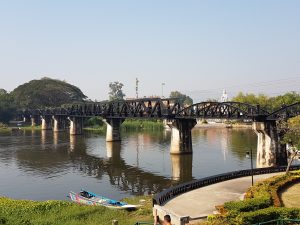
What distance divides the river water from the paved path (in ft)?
46.7

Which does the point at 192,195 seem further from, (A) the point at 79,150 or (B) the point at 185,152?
(A) the point at 79,150

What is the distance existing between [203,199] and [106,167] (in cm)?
4546

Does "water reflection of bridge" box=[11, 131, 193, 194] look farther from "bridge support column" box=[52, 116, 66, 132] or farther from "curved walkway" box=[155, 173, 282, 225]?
"bridge support column" box=[52, 116, 66, 132]

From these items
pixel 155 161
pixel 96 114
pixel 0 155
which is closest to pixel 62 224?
pixel 155 161

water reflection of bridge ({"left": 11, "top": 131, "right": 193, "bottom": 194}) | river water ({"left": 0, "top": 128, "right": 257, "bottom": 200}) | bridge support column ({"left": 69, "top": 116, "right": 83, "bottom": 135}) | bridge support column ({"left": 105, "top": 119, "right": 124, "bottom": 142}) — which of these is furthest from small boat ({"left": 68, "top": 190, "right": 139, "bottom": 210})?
bridge support column ({"left": 69, "top": 116, "right": 83, "bottom": 135})

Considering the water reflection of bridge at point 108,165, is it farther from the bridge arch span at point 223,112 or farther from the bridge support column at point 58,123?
the bridge support column at point 58,123

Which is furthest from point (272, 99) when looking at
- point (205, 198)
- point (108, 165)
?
point (205, 198)

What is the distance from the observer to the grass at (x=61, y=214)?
33.2 metres

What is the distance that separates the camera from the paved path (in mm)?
32188

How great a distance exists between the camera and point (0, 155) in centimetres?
9838

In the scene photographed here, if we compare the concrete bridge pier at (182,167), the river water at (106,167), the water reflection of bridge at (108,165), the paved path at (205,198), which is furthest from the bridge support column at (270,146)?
the paved path at (205,198)

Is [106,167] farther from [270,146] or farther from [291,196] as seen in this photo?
[291,196]

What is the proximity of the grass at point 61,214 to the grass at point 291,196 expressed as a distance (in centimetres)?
1316

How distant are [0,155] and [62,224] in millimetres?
73807
